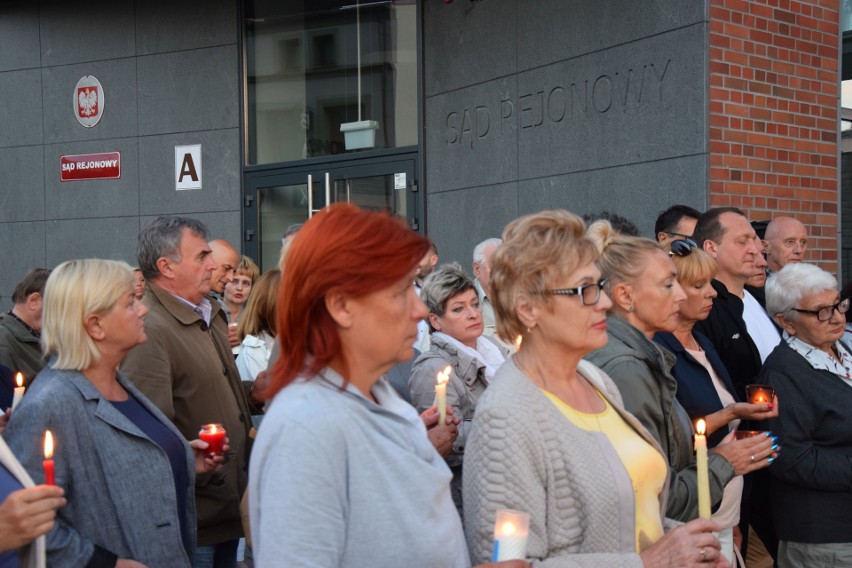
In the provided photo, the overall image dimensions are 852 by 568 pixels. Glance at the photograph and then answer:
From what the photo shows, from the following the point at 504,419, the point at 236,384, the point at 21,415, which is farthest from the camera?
the point at 236,384

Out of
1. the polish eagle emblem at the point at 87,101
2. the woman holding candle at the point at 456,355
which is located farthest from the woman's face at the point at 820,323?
the polish eagle emblem at the point at 87,101

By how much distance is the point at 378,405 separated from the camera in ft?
7.43

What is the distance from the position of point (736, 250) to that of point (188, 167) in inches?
317

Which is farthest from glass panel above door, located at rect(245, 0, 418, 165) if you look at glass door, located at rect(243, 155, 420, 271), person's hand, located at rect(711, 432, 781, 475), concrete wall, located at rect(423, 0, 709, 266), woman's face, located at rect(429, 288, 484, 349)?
person's hand, located at rect(711, 432, 781, 475)

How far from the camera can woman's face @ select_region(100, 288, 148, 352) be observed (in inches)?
140

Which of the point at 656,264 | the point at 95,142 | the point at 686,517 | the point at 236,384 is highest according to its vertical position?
the point at 95,142

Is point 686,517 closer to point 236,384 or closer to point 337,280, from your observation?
point 337,280

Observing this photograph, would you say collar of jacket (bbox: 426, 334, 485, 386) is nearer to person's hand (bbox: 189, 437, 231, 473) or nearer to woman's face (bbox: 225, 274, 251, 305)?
person's hand (bbox: 189, 437, 231, 473)

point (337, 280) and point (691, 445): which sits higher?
point (337, 280)

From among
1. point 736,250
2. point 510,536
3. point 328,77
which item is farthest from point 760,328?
point 328,77

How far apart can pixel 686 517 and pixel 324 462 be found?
72.3 inches

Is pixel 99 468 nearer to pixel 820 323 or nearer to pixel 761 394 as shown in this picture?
pixel 761 394

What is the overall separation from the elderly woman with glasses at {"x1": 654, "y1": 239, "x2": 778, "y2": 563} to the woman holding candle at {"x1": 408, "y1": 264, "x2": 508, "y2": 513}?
33.5 inches

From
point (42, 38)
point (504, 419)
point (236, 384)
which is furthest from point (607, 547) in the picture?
point (42, 38)
